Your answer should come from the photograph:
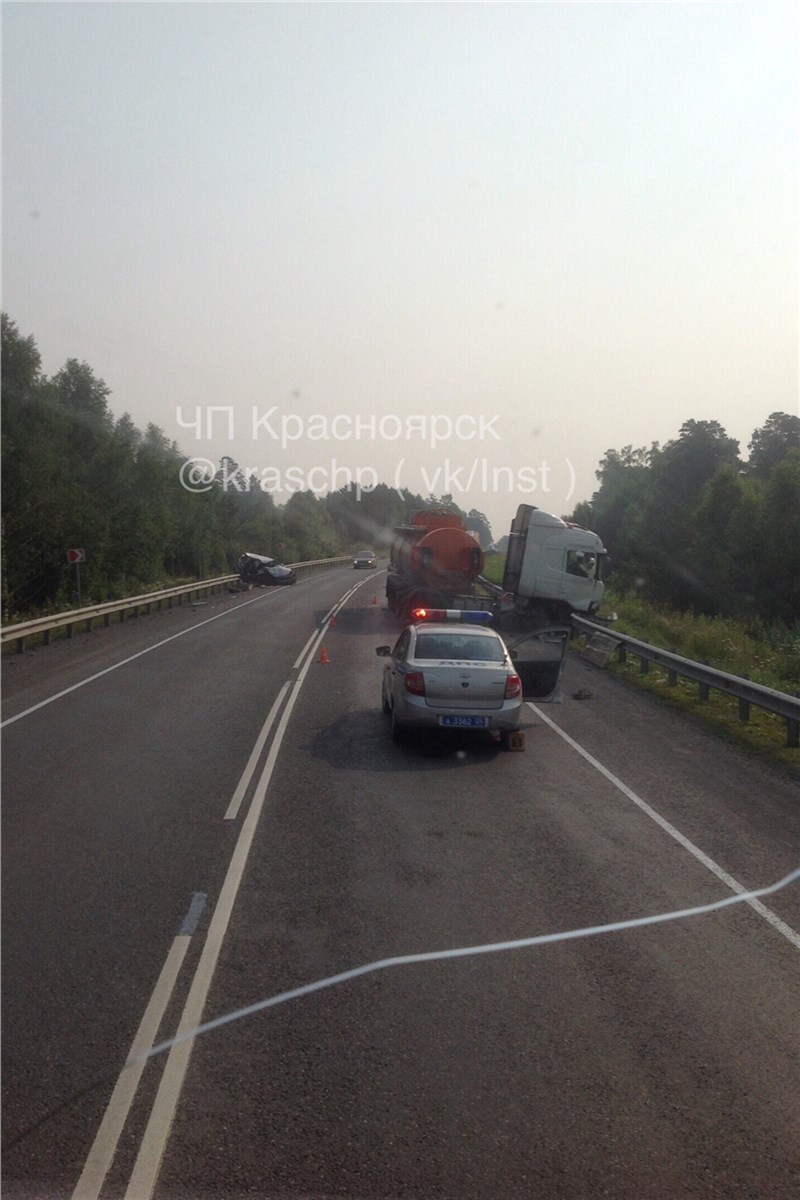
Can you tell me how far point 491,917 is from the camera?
7.33 meters

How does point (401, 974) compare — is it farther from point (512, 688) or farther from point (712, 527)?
point (712, 527)


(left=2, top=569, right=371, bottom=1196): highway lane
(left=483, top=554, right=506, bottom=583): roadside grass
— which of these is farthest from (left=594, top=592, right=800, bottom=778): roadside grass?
(left=483, top=554, right=506, bottom=583): roadside grass

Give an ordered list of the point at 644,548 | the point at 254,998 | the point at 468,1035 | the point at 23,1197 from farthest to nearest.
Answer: the point at 644,548 → the point at 254,998 → the point at 468,1035 → the point at 23,1197

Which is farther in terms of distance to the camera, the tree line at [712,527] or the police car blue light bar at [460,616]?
the tree line at [712,527]

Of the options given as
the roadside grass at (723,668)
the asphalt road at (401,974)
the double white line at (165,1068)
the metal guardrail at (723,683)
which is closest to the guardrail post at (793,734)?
the metal guardrail at (723,683)

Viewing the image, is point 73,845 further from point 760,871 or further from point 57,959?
point 760,871

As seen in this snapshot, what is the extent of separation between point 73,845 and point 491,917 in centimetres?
386

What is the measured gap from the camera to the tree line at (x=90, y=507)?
4475 centimetres

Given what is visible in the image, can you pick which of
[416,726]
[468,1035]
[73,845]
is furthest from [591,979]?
[416,726]

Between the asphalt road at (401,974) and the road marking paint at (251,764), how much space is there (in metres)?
0.07

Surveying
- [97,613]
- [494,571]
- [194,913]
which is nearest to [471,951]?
[194,913]

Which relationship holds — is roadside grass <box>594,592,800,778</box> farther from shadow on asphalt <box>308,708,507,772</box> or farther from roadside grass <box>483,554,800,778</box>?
shadow on asphalt <box>308,708,507,772</box>

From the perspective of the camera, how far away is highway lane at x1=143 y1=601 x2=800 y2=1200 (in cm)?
432

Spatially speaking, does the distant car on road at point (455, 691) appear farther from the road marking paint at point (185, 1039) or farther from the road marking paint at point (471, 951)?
the road marking paint at point (471, 951)
